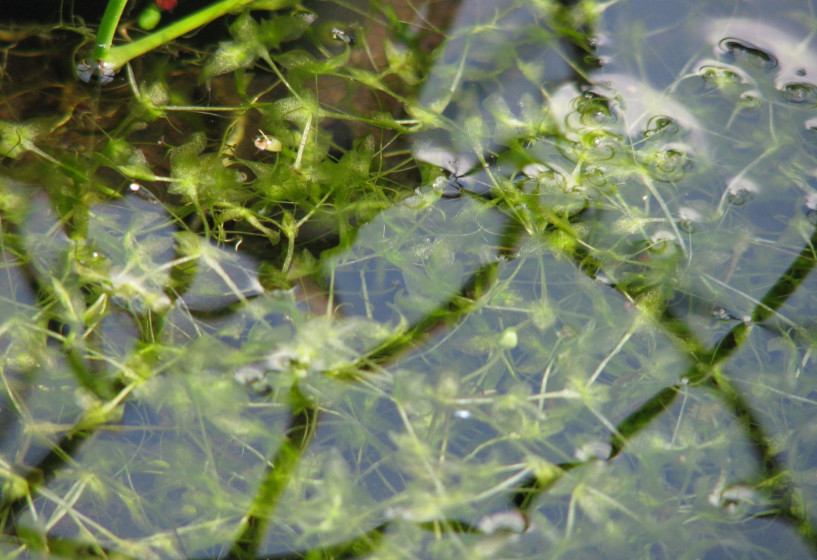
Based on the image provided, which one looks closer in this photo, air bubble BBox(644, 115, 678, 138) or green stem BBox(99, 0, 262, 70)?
air bubble BBox(644, 115, 678, 138)

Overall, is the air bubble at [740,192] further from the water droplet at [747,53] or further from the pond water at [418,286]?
the water droplet at [747,53]

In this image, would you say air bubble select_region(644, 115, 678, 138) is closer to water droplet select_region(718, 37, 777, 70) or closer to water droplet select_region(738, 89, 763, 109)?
water droplet select_region(738, 89, 763, 109)

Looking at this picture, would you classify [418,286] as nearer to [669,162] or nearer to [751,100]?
[669,162]

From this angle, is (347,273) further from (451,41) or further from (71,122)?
(71,122)

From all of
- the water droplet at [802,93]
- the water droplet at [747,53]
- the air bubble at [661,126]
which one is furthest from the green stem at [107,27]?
the water droplet at [802,93]

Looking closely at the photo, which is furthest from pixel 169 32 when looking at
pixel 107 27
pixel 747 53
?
pixel 747 53

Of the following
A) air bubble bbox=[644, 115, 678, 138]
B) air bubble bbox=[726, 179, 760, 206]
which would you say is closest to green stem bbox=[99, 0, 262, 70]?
air bubble bbox=[644, 115, 678, 138]
